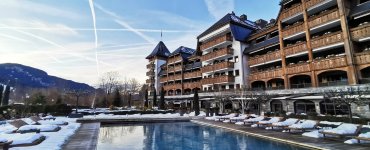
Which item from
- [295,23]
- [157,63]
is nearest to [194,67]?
[157,63]

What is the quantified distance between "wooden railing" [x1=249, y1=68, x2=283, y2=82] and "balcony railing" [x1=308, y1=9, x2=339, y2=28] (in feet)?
24.3

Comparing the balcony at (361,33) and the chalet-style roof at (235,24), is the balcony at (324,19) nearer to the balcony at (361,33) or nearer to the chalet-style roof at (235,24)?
the balcony at (361,33)

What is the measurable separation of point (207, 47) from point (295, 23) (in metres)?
18.9

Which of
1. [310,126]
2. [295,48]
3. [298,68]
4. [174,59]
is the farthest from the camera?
[174,59]

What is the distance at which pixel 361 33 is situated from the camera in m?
23.3

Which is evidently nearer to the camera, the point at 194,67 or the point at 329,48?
the point at 329,48

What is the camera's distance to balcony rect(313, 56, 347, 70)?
80.6 feet

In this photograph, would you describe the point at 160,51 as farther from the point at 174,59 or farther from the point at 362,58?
the point at 362,58

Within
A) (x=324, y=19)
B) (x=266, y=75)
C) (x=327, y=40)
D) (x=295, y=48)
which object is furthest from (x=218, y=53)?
(x=327, y=40)

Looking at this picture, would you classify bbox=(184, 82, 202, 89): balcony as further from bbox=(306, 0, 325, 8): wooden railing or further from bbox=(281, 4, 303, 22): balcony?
bbox=(306, 0, 325, 8): wooden railing

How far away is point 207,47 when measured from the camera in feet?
156

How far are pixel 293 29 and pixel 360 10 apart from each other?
→ 803 centimetres

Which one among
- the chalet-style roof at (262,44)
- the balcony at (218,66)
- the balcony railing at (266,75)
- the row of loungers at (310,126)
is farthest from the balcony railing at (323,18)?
the balcony at (218,66)

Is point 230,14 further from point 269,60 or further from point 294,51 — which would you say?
point 294,51
